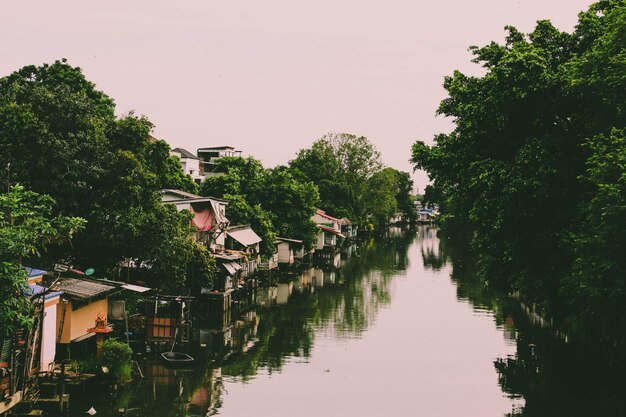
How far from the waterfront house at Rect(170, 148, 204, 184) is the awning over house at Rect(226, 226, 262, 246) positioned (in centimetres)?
2689

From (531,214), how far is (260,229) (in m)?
31.8

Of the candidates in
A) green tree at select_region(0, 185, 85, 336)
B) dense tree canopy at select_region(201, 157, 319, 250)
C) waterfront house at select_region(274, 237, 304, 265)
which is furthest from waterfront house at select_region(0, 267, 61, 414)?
waterfront house at select_region(274, 237, 304, 265)

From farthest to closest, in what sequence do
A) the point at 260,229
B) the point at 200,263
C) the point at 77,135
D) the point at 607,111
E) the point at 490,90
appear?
1. the point at 260,229
2. the point at 200,263
3. the point at 77,135
4. the point at 490,90
5. the point at 607,111

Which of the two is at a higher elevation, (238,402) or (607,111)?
(607,111)

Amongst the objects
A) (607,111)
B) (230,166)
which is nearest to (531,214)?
(607,111)

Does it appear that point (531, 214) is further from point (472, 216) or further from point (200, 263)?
point (200, 263)

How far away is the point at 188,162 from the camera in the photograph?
263 feet

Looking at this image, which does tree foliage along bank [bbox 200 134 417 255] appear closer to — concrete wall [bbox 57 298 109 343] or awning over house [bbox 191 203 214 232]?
awning over house [bbox 191 203 214 232]

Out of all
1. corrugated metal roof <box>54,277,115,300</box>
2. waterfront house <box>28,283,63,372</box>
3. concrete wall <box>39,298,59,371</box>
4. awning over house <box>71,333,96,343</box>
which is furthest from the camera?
awning over house <box>71,333,96,343</box>

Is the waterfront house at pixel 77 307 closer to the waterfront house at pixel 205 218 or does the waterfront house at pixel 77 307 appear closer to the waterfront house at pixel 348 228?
the waterfront house at pixel 205 218

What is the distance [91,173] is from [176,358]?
7803 mm

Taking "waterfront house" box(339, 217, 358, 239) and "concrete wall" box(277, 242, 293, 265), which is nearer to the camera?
"concrete wall" box(277, 242, 293, 265)

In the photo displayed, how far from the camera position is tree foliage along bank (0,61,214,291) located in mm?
25844

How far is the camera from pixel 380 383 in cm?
2683
